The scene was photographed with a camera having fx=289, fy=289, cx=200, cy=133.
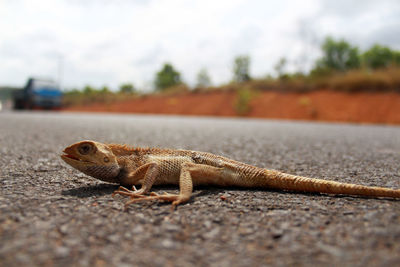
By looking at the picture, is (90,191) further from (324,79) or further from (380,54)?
(380,54)

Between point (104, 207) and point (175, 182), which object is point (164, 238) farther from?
point (175, 182)

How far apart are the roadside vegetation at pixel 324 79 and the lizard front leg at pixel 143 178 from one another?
26.6 meters

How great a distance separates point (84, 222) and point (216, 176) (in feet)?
4.00

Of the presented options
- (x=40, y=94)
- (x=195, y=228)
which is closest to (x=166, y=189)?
(x=195, y=228)

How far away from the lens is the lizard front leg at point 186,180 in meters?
2.15

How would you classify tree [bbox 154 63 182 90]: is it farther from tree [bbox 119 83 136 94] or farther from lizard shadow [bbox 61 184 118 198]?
lizard shadow [bbox 61 184 118 198]

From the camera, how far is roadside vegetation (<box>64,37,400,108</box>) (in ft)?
84.9

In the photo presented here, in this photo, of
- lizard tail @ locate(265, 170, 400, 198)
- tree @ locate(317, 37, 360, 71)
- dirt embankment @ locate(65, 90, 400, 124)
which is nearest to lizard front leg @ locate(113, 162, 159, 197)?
lizard tail @ locate(265, 170, 400, 198)

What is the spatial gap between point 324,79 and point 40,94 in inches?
1010

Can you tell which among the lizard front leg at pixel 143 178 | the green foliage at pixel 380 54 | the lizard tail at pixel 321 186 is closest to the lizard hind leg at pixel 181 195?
the lizard front leg at pixel 143 178

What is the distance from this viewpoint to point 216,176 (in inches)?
102

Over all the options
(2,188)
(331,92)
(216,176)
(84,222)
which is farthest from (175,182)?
(331,92)

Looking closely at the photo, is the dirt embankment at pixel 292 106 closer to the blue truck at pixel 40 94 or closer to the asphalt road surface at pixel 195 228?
the blue truck at pixel 40 94

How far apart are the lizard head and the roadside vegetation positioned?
26.6m
